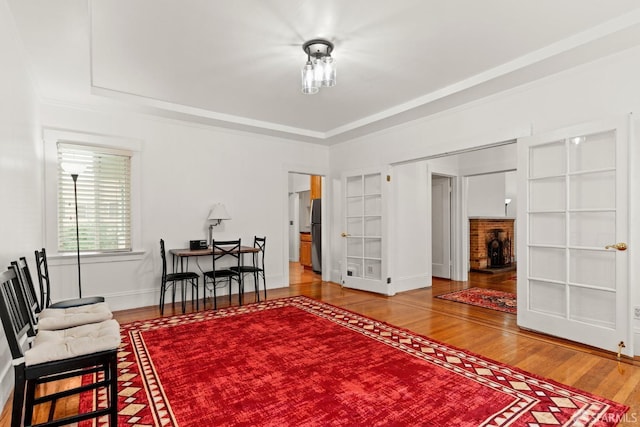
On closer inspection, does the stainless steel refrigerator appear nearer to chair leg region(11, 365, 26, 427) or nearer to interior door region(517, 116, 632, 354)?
interior door region(517, 116, 632, 354)

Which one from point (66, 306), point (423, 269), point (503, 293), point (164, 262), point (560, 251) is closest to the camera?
point (66, 306)

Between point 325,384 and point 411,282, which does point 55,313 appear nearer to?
point 325,384

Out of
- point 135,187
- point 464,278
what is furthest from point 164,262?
point 464,278

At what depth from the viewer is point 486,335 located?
343cm

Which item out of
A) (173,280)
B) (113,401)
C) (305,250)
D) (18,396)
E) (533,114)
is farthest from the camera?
(305,250)

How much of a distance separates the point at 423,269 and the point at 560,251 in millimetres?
2784

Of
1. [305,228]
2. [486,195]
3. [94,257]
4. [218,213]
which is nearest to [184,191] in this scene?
[218,213]

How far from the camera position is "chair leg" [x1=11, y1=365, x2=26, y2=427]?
1606 millimetres

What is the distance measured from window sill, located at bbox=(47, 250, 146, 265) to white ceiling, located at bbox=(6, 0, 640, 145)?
182 centimetres

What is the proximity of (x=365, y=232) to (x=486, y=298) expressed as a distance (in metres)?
2.03

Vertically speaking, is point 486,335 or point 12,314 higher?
point 12,314

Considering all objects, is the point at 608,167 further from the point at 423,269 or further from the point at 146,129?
the point at 146,129

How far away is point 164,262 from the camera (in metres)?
4.35

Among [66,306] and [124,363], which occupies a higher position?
[66,306]
